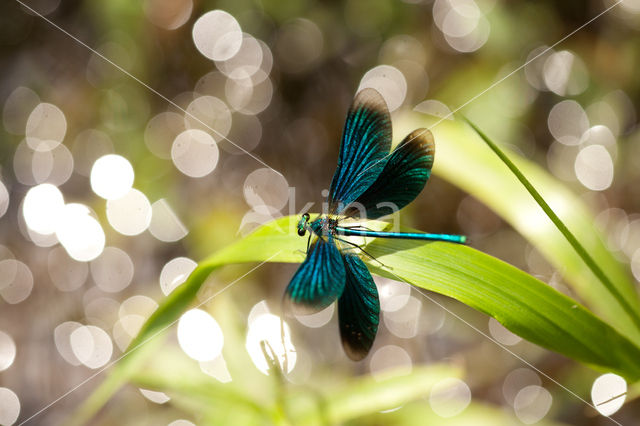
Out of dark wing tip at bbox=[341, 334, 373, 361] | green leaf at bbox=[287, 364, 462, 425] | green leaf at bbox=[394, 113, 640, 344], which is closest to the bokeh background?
green leaf at bbox=[287, 364, 462, 425]

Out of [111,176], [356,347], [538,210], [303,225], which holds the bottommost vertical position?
[356,347]

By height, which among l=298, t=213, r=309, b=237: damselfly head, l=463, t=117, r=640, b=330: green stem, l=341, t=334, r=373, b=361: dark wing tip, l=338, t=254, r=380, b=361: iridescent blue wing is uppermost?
l=298, t=213, r=309, b=237: damselfly head

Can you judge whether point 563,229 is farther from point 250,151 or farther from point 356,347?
point 250,151

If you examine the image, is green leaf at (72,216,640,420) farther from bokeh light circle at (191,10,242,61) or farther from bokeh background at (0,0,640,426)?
bokeh light circle at (191,10,242,61)

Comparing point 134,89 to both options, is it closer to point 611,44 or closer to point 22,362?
point 22,362

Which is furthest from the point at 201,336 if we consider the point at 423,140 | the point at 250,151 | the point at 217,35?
the point at 217,35

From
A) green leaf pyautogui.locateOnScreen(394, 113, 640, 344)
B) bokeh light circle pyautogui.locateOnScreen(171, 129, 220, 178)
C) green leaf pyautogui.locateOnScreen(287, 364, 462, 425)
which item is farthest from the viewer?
bokeh light circle pyautogui.locateOnScreen(171, 129, 220, 178)

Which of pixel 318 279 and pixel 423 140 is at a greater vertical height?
pixel 423 140
